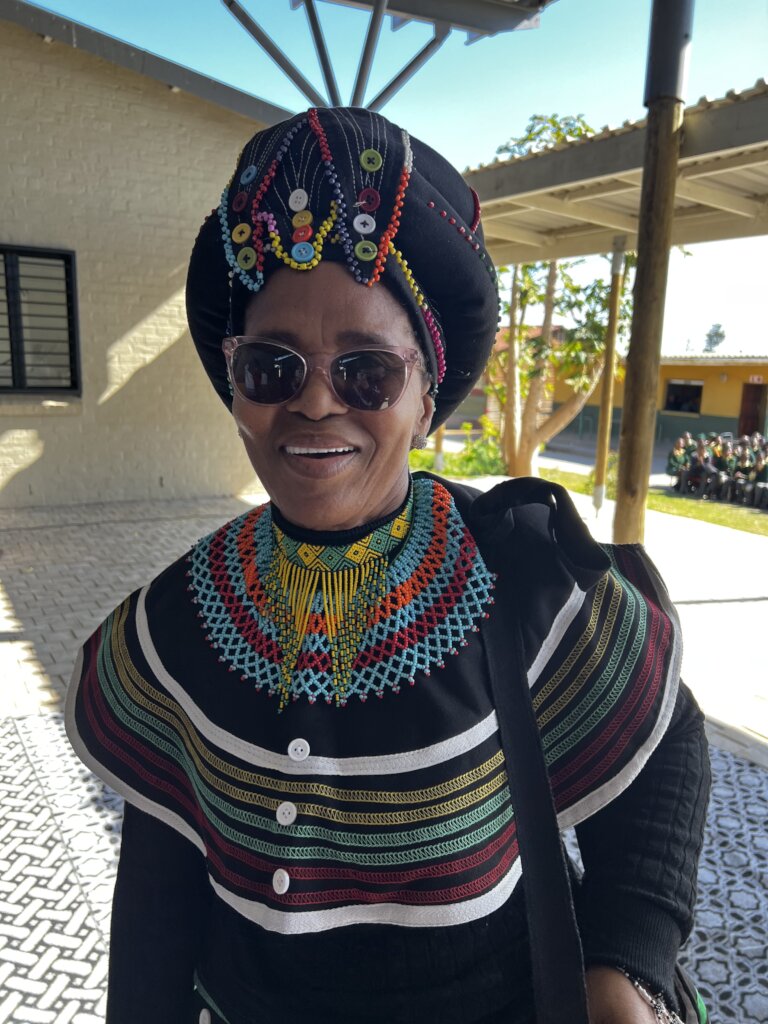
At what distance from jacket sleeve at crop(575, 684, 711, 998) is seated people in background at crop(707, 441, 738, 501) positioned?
13.8 meters

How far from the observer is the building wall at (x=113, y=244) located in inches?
326

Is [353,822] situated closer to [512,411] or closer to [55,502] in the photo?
[55,502]

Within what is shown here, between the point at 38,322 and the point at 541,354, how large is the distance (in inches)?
317

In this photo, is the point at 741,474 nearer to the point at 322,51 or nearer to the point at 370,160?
the point at 322,51

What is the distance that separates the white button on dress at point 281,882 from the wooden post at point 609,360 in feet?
27.5

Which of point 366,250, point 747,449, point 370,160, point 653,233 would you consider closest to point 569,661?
point 366,250

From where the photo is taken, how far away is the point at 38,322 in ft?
29.0

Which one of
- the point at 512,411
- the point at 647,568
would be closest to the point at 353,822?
the point at 647,568

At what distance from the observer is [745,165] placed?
18.4ft

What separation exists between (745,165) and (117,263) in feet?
22.1

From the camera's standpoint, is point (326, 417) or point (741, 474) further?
point (741, 474)

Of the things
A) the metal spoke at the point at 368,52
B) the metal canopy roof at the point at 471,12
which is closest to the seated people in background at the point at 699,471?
the metal canopy roof at the point at 471,12

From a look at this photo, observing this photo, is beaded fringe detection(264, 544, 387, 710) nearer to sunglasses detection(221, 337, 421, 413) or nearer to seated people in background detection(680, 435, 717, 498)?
sunglasses detection(221, 337, 421, 413)

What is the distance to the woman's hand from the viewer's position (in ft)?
3.18
